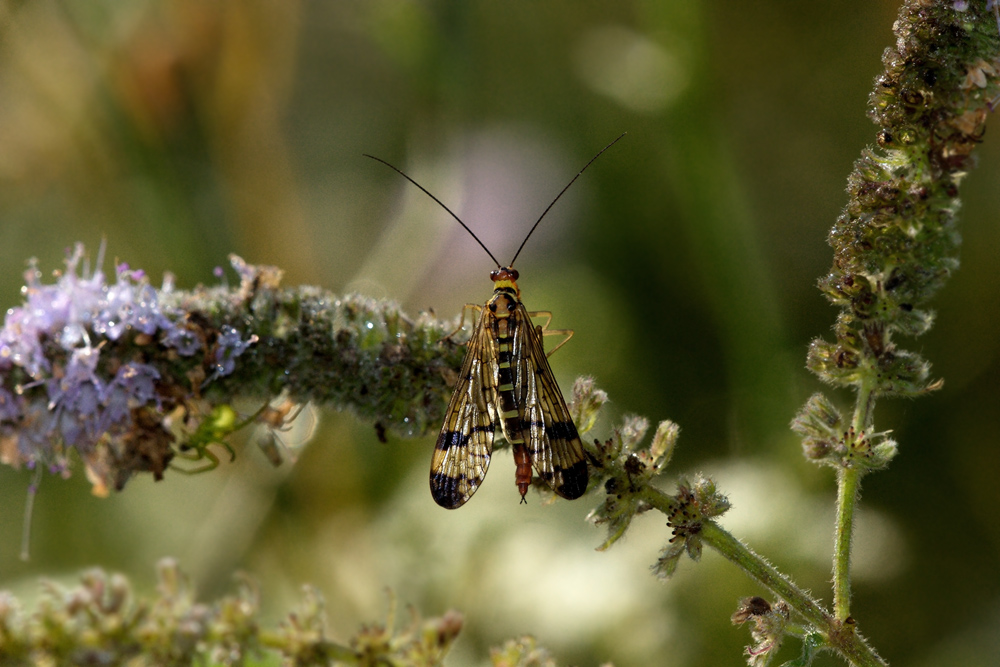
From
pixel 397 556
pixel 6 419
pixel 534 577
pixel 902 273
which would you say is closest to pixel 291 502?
pixel 397 556

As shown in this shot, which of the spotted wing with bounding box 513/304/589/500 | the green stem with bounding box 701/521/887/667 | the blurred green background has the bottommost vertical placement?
the green stem with bounding box 701/521/887/667

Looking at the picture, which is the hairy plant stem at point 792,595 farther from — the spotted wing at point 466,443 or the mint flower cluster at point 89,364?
the mint flower cluster at point 89,364

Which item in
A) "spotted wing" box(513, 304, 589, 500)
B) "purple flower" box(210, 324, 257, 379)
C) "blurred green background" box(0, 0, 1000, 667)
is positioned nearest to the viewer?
"spotted wing" box(513, 304, 589, 500)

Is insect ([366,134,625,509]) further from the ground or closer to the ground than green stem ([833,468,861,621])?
further from the ground

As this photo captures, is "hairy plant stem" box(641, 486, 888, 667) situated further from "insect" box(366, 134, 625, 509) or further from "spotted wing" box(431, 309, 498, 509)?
"spotted wing" box(431, 309, 498, 509)

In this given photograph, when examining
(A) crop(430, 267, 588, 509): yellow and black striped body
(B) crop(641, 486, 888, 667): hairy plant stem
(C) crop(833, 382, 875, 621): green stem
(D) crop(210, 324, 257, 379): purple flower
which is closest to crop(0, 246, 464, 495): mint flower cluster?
(D) crop(210, 324, 257, 379): purple flower

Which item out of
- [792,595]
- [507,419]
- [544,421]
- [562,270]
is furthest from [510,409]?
[562,270]

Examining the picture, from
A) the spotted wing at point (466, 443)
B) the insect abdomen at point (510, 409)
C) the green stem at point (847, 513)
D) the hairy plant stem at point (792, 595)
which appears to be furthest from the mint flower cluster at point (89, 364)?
the green stem at point (847, 513)
